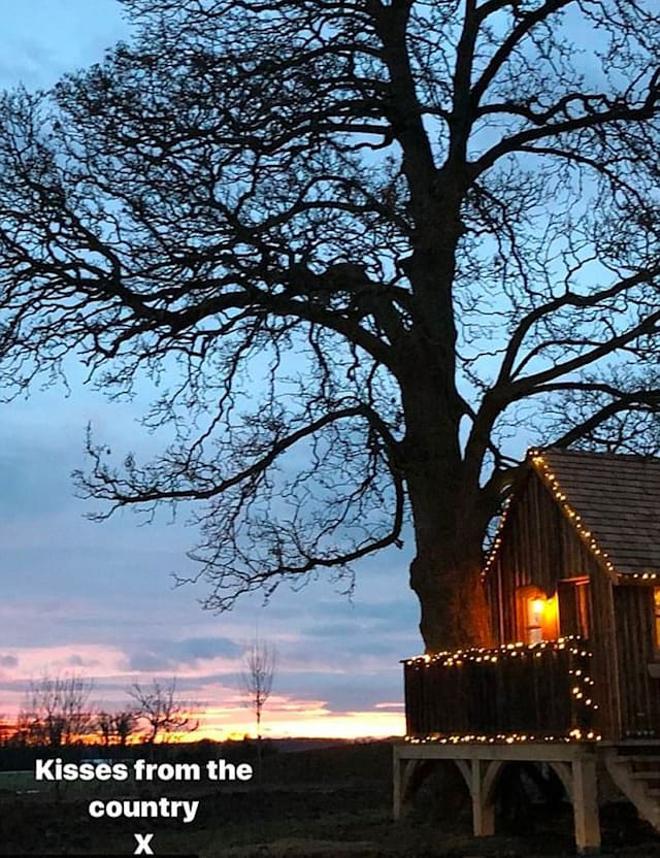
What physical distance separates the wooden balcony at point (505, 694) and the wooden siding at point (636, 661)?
0.43m

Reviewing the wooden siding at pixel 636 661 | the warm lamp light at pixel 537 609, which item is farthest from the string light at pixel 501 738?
the warm lamp light at pixel 537 609

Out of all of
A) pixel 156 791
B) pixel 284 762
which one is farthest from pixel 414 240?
pixel 284 762

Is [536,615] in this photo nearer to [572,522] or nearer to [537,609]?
[537,609]

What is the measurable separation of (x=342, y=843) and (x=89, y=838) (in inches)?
149

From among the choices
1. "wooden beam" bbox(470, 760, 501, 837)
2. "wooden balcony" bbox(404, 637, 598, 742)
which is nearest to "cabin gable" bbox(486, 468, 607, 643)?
"wooden balcony" bbox(404, 637, 598, 742)

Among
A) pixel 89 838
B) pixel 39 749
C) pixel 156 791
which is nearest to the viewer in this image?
pixel 89 838

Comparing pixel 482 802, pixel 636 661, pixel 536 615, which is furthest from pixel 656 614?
pixel 482 802

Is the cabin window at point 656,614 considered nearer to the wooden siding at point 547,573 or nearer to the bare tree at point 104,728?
the wooden siding at point 547,573

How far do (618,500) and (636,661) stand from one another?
2370 millimetres

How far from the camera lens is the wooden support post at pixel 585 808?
551 inches

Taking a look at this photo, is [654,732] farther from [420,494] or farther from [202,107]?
[202,107]

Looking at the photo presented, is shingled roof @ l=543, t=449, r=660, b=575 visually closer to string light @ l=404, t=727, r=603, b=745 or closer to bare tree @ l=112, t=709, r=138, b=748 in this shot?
string light @ l=404, t=727, r=603, b=745

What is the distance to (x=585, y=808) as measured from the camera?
46.3ft

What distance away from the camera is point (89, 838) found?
56.0ft
